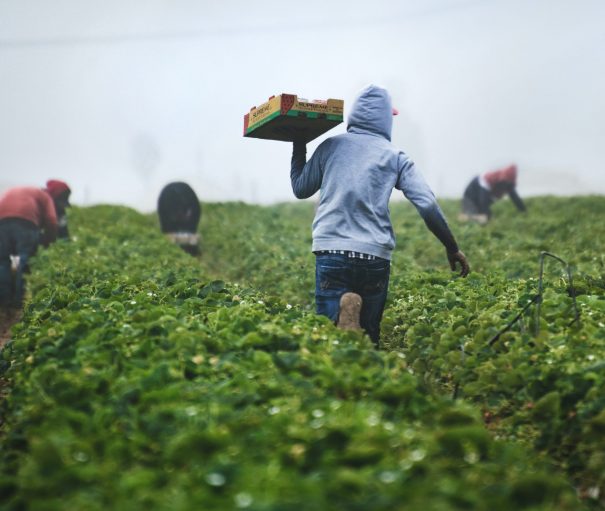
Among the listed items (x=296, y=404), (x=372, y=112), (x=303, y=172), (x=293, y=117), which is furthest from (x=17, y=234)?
(x=296, y=404)

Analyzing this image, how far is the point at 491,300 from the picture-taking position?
5.07 m

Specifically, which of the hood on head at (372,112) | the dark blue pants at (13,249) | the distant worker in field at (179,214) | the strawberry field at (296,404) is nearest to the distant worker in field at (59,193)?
the distant worker in field at (179,214)

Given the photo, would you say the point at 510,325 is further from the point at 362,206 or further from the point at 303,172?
the point at 303,172

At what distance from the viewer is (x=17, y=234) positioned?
10.3 m

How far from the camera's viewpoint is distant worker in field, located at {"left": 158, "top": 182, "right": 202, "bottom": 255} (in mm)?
14030

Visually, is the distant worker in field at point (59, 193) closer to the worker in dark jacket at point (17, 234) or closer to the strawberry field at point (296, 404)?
the worker in dark jacket at point (17, 234)

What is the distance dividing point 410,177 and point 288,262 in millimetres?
4971

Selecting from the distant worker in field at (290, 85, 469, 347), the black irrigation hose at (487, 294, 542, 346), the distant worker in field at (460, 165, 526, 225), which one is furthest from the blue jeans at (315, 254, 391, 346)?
the distant worker in field at (460, 165, 526, 225)

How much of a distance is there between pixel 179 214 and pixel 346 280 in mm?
9958

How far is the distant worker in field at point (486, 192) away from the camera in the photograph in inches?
684

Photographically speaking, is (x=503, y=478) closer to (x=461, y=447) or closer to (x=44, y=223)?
(x=461, y=447)

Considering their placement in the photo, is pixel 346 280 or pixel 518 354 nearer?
pixel 518 354

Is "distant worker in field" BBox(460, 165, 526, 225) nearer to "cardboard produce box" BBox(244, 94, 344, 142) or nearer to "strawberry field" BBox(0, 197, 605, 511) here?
"strawberry field" BBox(0, 197, 605, 511)

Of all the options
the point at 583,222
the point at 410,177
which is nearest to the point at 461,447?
the point at 410,177
